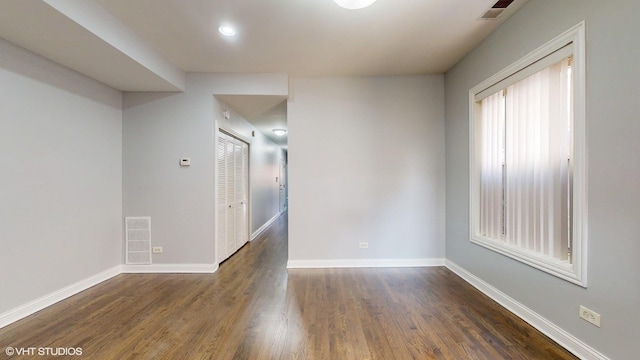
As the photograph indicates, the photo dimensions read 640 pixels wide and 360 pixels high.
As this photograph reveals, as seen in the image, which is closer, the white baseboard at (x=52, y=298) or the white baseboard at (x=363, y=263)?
the white baseboard at (x=52, y=298)

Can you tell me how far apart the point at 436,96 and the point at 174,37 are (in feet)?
11.4

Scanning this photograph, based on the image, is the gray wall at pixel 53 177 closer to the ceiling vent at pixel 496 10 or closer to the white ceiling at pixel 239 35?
the white ceiling at pixel 239 35

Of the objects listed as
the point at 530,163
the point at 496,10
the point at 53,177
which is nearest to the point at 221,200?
the point at 53,177

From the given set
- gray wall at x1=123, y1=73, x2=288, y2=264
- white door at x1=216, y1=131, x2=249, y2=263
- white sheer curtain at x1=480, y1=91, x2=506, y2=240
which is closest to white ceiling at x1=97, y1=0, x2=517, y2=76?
gray wall at x1=123, y1=73, x2=288, y2=264

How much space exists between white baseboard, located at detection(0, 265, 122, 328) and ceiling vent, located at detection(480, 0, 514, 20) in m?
5.17

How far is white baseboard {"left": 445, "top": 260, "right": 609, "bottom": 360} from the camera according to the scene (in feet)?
5.75

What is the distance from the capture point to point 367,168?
12.2 ft

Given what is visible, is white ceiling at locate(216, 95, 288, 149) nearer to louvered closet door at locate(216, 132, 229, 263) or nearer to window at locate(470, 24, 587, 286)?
louvered closet door at locate(216, 132, 229, 263)

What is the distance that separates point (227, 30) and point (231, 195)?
2.65 metres

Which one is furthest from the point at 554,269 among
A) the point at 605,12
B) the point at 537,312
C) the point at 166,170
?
the point at 166,170

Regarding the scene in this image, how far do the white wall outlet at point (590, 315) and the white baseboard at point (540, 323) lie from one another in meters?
0.18

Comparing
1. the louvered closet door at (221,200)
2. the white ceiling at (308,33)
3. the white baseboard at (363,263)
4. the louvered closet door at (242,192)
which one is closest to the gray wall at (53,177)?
the white ceiling at (308,33)

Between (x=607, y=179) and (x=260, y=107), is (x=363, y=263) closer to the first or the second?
(x=607, y=179)

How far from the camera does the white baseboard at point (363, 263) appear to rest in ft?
12.1
